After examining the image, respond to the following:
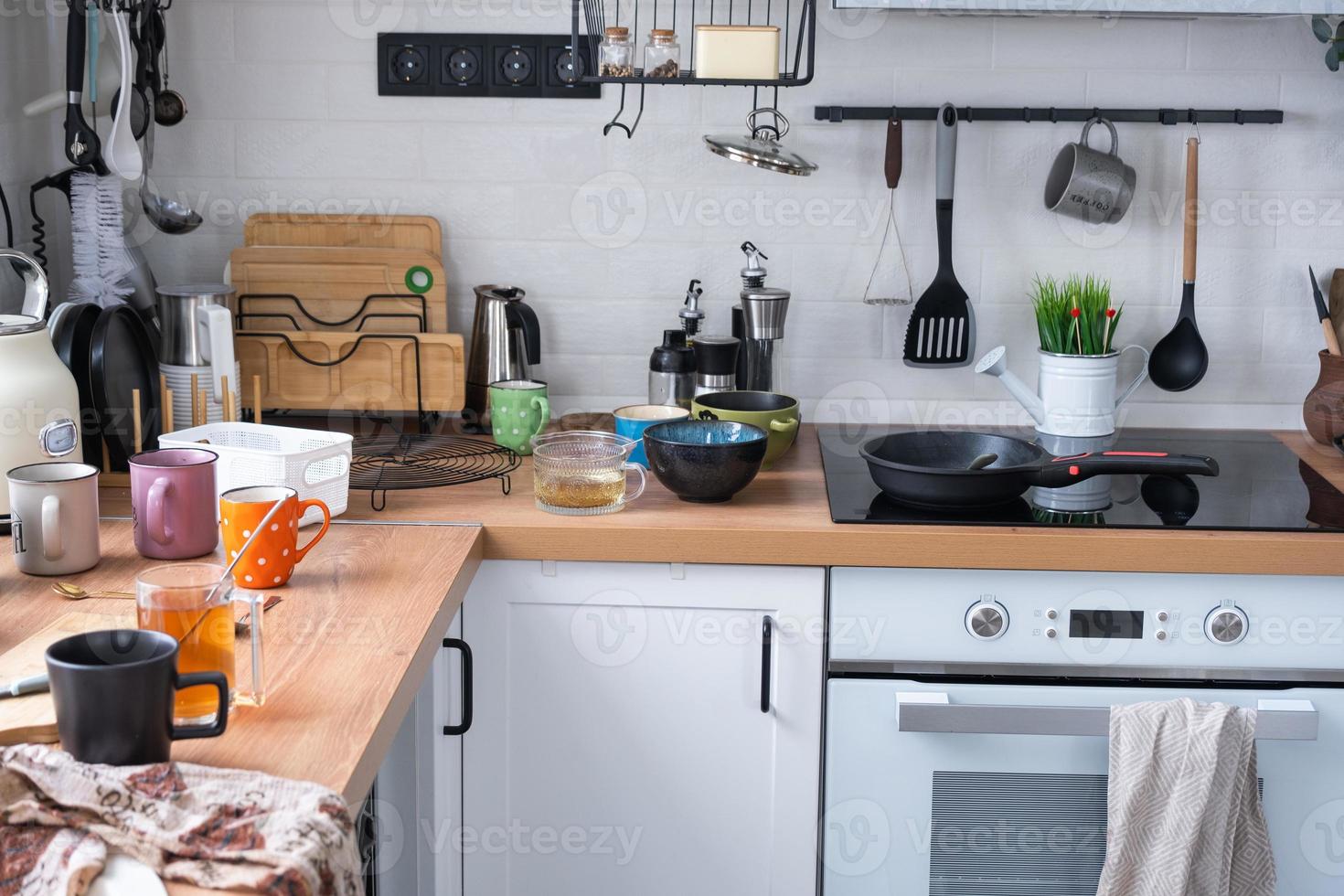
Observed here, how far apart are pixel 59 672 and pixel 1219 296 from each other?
2049mm

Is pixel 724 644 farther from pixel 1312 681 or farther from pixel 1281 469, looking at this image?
Result: pixel 1281 469

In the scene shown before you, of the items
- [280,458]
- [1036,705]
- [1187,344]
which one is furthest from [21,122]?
[1187,344]

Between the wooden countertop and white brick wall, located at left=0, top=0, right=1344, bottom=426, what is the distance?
815 millimetres

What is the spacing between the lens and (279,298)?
2348 mm

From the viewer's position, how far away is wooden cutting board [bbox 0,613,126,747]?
3.65 ft

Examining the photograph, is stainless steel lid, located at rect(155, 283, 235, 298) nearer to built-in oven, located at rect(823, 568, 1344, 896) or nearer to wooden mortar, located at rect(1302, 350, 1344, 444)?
built-in oven, located at rect(823, 568, 1344, 896)

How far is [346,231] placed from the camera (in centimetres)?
241

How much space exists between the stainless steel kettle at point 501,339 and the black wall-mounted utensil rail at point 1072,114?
617 mm

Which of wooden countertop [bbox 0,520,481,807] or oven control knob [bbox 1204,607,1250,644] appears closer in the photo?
wooden countertop [bbox 0,520,481,807]

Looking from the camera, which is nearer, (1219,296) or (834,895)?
(834,895)

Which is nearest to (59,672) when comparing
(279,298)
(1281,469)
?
(279,298)

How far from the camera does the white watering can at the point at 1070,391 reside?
7.18ft

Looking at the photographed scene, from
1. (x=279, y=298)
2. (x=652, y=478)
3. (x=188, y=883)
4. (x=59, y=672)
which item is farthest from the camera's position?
(x=279, y=298)

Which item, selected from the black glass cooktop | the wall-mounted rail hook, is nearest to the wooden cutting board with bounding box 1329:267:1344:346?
the black glass cooktop
